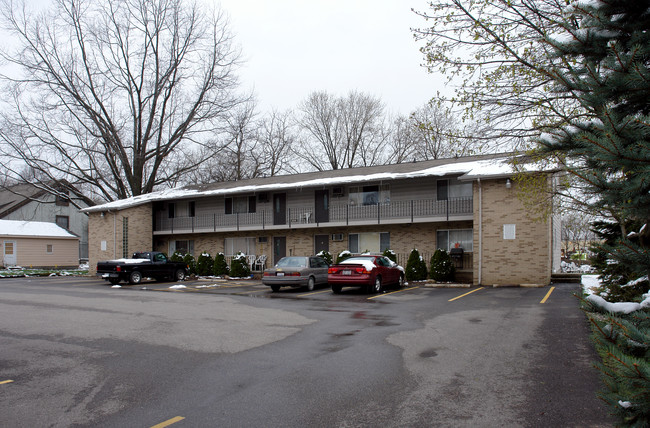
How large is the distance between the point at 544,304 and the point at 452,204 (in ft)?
30.6

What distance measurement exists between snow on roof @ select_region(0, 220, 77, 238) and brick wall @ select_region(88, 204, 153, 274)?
39.1 ft

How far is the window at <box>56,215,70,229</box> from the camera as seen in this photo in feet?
153

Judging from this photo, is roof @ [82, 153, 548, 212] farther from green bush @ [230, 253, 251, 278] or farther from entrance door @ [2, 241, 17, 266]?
entrance door @ [2, 241, 17, 266]

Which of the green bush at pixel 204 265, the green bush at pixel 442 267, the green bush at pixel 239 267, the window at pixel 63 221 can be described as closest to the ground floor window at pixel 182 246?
the green bush at pixel 204 265

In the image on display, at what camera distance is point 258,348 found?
766 cm

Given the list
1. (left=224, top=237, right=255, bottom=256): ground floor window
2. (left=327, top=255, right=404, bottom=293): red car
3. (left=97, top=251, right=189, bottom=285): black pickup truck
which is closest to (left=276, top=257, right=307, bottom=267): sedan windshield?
(left=327, top=255, right=404, bottom=293): red car

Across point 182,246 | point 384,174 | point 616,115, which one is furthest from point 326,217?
point 616,115

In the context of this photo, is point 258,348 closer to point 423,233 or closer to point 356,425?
point 356,425

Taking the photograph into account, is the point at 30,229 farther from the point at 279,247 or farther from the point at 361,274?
the point at 361,274

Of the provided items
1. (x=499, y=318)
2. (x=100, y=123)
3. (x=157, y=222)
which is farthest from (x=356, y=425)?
(x=100, y=123)

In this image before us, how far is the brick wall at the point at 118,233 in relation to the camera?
2896cm

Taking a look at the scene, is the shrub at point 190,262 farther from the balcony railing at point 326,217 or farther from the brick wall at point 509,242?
the brick wall at point 509,242

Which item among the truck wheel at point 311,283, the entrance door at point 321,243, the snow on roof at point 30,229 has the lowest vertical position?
the truck wheel at point 311,283

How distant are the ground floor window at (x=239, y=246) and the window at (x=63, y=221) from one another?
27297 mm
